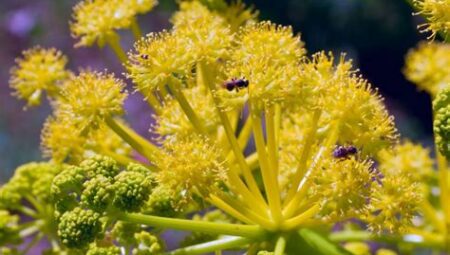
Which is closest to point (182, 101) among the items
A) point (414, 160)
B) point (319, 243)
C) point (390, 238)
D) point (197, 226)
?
point (197, 226)

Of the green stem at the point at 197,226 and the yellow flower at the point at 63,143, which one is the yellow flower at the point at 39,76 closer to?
the yellow flower at the point at 63,143

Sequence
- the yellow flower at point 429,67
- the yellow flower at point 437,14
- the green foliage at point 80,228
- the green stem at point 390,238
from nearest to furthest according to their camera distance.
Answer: the yellow flower at point 437,14
the green foliage at point 80,228
the green stem at point 390,238
the yellow flower at point 429,67

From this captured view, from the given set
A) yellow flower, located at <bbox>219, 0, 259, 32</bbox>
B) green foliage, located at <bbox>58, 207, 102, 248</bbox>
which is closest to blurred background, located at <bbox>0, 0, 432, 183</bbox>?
yellow flower, located at <bbox>219, 0, 259, 32</bbox>

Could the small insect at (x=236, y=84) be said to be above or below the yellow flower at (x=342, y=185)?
above

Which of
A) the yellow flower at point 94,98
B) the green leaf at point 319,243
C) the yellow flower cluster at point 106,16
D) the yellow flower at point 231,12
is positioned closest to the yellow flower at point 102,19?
the yellow flower cluster at point 106,16

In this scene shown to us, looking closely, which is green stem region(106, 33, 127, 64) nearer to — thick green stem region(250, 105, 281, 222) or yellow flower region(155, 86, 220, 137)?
yellow flower region(155, 86, 220, 137)

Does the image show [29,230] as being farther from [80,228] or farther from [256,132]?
[256,132]

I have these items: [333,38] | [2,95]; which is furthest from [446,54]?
[2,95]

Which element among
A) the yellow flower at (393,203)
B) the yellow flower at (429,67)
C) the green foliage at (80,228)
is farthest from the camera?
the yellow flower at (429,67)

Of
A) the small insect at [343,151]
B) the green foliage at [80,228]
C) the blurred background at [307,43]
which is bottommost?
the green foliage at [80,228]
